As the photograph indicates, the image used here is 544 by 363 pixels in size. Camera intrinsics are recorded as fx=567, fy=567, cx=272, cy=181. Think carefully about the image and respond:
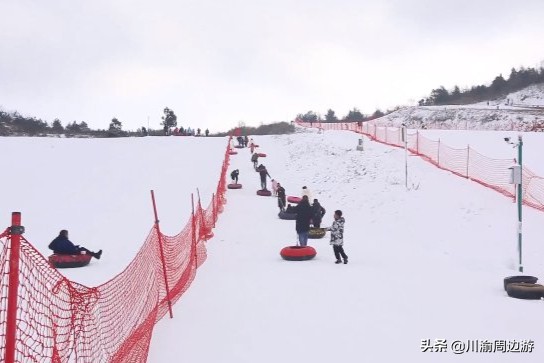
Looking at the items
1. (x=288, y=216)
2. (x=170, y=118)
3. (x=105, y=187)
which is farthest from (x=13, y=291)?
(x=170, y=118)

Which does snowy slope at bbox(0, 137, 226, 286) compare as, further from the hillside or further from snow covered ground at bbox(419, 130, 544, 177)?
the hillside

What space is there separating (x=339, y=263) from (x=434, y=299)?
4059mm

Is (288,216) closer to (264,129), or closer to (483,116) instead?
(483,116)

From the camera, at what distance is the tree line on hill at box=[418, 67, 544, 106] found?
339 ft

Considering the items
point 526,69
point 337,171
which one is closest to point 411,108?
point 526,69

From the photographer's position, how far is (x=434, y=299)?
11.0 meters

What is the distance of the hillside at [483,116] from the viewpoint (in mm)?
60325

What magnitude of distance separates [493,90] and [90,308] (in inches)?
4398

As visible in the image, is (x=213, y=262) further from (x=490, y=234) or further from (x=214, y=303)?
(x=490, y=234)

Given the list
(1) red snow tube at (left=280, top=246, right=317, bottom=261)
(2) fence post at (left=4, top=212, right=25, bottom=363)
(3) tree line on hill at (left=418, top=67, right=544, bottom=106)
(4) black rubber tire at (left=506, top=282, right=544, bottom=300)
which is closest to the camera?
(2) fence post at (left=4, top=212, right=25, bottom=363)

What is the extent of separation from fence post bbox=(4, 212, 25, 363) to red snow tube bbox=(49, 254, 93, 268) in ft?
36.1

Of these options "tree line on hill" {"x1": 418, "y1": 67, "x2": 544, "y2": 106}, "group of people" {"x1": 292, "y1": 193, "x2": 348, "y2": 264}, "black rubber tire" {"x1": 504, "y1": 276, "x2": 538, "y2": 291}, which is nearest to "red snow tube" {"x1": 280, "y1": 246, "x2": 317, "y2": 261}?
"group of people" {"x1": 292, "y1": 193, "x2": 348, "y2": 264}

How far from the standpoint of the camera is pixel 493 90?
108 m

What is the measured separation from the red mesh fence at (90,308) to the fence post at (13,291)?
60 millimetres
